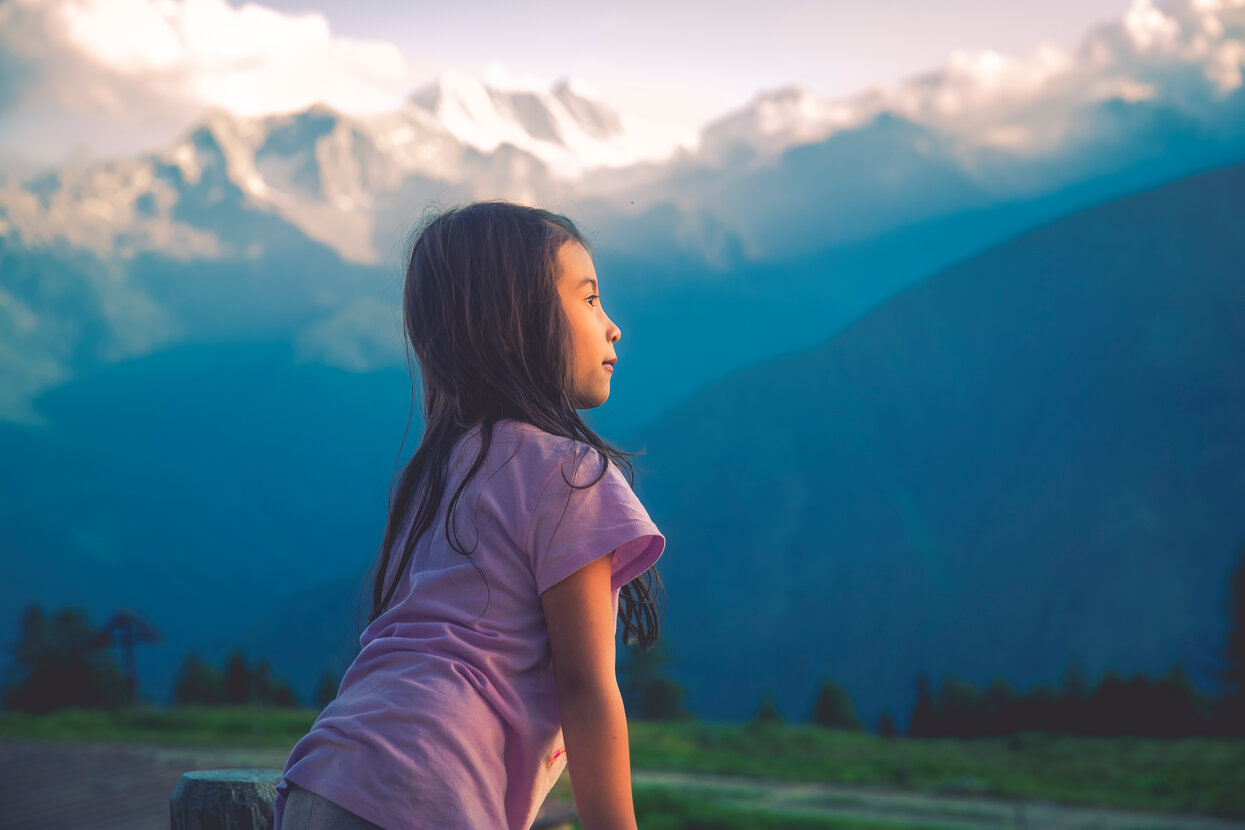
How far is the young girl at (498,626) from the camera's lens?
933mm

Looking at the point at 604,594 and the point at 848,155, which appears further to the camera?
the point at 848,155

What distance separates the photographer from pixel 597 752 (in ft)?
3.09

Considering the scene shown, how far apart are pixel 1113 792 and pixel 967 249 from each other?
3849 inches

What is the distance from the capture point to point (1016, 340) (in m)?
78.1

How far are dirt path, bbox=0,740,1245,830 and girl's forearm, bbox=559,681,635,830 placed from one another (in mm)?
2190

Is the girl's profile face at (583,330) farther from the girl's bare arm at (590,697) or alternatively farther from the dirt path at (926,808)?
the dirt path at (926,808)

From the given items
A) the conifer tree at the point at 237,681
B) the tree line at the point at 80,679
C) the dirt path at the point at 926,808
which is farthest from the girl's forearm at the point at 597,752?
the conifer tree at the point at 237,681

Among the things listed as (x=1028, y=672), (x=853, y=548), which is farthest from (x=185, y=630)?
(x=1028, y=672)

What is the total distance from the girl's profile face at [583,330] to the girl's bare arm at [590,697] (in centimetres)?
28

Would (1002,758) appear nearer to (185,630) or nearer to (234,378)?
(185,630)

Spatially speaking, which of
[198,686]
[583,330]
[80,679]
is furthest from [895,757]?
[198,686]

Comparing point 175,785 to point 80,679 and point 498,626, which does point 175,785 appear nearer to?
point 498,626

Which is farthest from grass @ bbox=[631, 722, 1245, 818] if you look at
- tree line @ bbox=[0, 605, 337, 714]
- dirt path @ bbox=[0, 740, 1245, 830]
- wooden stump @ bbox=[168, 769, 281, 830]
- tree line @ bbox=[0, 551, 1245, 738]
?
tree line @ bbox=[0, 605, 337, 714]

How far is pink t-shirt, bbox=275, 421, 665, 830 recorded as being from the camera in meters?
0.92
